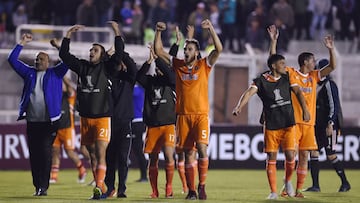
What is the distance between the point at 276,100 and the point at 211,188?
3629 mm

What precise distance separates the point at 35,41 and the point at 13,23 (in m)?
5.14

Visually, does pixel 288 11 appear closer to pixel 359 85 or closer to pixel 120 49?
pixel 359 85

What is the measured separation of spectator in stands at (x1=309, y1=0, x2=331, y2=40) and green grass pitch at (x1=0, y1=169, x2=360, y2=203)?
8.20 metres

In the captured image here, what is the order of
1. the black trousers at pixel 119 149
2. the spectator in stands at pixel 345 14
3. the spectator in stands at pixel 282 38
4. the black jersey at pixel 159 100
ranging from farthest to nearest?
the spectator in stands at pixel 345 14 → the spectator in stands at pixel 282 38 → the black trousers at pixel 119 149 → the black jersey at pixel 159 100

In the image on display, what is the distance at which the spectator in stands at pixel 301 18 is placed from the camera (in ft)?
114

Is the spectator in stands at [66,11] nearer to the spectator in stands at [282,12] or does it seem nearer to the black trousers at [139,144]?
the spectator in stands at [282,12]

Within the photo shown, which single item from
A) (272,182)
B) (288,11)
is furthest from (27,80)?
(288,11)

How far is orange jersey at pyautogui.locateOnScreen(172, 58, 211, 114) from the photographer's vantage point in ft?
58.7

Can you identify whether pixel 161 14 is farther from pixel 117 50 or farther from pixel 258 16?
pixel 117 50

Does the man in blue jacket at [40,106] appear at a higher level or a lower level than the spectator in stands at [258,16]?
lower

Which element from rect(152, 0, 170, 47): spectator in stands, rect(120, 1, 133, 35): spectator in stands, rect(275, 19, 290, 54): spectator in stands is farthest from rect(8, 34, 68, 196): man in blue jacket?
rect(120, 1, 133, 35): spectator in stands

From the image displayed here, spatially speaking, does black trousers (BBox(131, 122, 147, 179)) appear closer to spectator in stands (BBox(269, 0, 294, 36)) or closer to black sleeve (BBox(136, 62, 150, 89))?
black sleeve (BBox(136, 62, 150, 89))

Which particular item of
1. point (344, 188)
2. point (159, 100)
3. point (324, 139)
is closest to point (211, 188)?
point (324, 139)

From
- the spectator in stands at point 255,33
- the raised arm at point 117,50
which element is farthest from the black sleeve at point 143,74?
the spectator in stands at point 255,33
